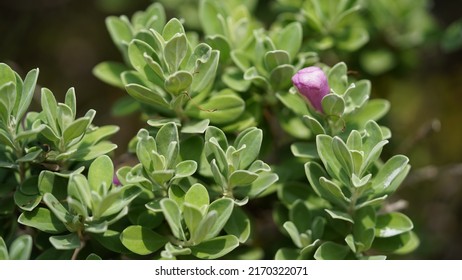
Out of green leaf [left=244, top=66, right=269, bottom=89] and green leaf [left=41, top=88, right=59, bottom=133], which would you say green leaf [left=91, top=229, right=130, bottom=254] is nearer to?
green leaf [left=41, top=88, right=59, bottom=133]

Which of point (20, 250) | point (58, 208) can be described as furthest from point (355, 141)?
point (20, 250)

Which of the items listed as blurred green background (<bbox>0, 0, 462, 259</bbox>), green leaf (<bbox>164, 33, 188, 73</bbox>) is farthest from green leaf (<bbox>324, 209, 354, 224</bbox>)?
blurred green background (<bbox>0, 0, 462, 259</bbox>)

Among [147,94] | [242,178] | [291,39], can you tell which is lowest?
[242,178]

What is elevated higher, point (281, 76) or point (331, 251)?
point (281, 76)

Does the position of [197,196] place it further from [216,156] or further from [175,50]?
[175,50]

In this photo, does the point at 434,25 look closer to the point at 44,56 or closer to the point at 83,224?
the point at 83,224

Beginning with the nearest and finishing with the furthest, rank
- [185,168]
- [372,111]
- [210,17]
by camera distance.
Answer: [185,168], [372,111], [210,17]
